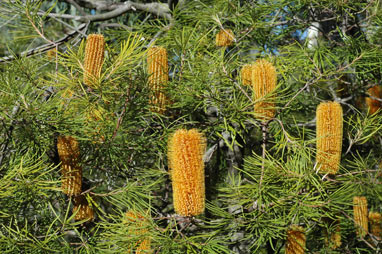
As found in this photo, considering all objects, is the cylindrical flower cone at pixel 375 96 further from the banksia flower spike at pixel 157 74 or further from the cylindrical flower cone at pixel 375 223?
the banksia flower spike at pixel 157 74

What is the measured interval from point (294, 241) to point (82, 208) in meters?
0.50

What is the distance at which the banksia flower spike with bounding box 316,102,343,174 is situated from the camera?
1.00m

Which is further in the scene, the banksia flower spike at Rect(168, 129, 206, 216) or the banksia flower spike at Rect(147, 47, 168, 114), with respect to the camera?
Answer: the banksia flower spike at Rect(147, 47, 168, 114)

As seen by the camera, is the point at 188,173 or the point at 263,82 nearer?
the point at 188,173

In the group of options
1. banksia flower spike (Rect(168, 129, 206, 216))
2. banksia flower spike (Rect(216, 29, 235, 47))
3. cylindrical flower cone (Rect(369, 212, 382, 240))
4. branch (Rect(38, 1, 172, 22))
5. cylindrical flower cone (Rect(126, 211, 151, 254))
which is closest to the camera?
banksia flower spike (Rect(168, 129, 206, 216))

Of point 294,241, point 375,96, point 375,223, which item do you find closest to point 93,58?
point 294,241

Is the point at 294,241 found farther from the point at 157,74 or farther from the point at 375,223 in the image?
the point at 375,223

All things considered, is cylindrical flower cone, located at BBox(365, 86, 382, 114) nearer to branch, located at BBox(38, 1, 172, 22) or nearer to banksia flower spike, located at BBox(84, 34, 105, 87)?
branch, located at BBox(38, 1, 172, 22)

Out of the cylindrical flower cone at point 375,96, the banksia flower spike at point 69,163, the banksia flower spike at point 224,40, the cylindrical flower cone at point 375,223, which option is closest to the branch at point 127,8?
the banksia flower spike at point 224,40

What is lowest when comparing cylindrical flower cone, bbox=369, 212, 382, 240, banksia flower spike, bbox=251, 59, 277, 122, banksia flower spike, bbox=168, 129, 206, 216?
cylindrical flower cone, bbox=369, 212, 382, 240

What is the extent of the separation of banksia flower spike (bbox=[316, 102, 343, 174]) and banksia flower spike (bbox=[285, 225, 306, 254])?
169mm

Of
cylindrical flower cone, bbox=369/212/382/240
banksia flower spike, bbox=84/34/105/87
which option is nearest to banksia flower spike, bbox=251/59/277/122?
banksia flower spike, bbox=84/34/105/87

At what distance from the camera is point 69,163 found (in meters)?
1.04

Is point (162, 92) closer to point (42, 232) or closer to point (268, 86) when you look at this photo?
point (268, 86)
